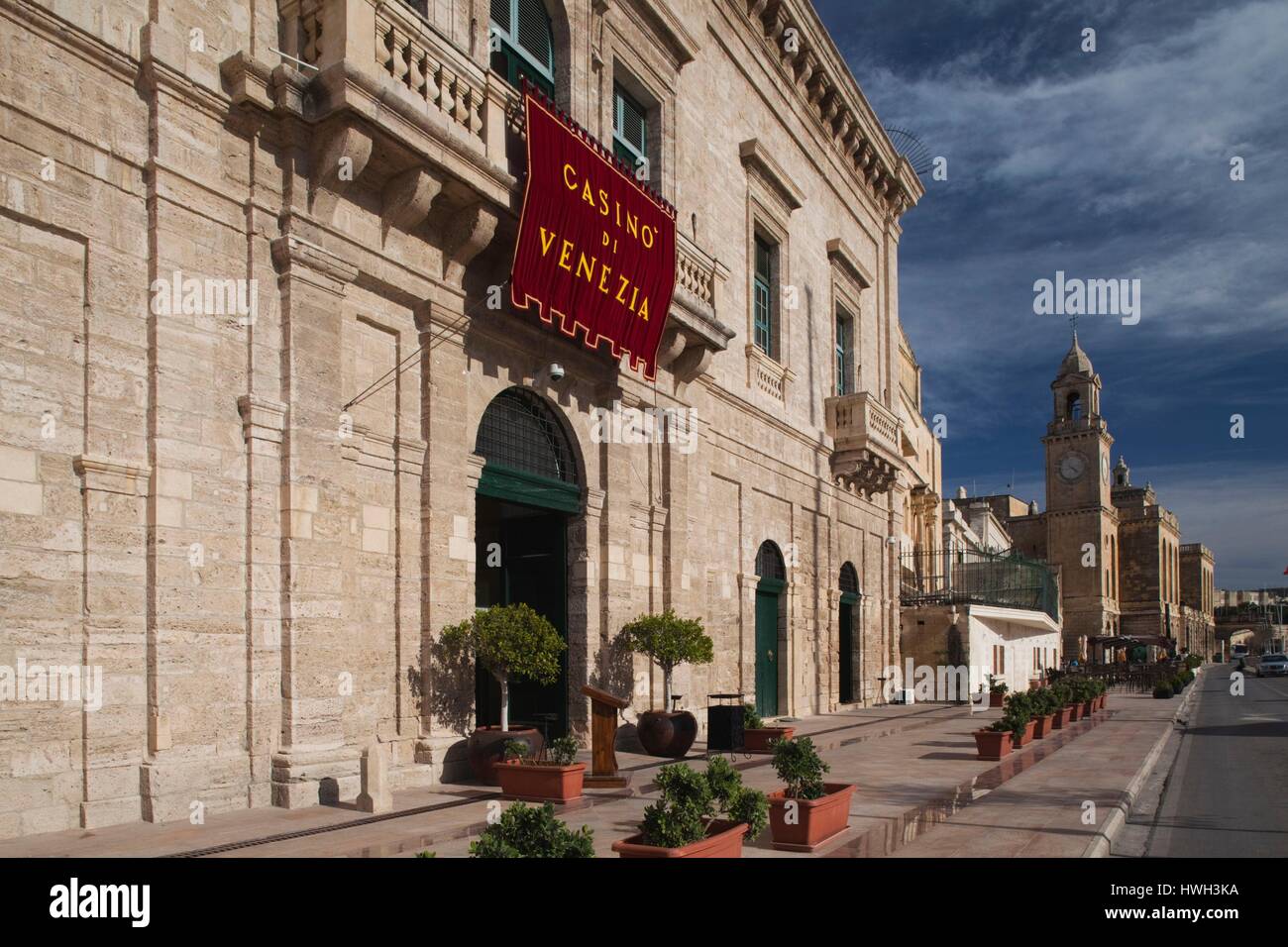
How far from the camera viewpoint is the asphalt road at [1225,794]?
991 cm

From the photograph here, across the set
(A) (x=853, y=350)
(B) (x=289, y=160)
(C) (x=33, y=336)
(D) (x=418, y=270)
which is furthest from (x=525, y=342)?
(A) (x=853, y=350)

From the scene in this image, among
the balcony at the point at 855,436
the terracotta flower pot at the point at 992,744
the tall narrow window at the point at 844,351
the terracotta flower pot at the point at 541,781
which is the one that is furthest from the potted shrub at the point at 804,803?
the tall narrow window at the point at 844,351

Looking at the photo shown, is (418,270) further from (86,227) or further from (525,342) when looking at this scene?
(86,227)

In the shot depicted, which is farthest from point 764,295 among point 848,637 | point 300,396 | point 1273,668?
point 1273,668

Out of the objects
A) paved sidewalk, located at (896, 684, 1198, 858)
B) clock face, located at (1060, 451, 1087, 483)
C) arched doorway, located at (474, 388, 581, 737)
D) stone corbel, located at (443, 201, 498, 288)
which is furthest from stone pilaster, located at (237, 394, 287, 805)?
clock face, located at (1060, 451, 1087, 483)

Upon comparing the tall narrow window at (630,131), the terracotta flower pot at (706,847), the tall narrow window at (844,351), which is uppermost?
the tall narrow window at (630,131)

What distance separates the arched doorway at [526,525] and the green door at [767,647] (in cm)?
756

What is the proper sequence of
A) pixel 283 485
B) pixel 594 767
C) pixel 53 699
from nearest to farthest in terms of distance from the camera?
1. pixel 53 699
2. pixel 283 485
3. pixel 594 767

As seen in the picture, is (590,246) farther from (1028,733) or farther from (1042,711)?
(1042,711)

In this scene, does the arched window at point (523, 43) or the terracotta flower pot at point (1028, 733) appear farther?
the terracotta flower pot at point (1028, 733)

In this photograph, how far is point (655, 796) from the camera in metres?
11.4

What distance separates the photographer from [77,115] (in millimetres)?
9047

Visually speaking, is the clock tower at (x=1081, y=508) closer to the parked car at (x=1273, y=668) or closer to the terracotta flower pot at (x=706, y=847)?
the parked car at (x=1273, y=668)

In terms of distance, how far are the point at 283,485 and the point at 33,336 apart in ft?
8.75
